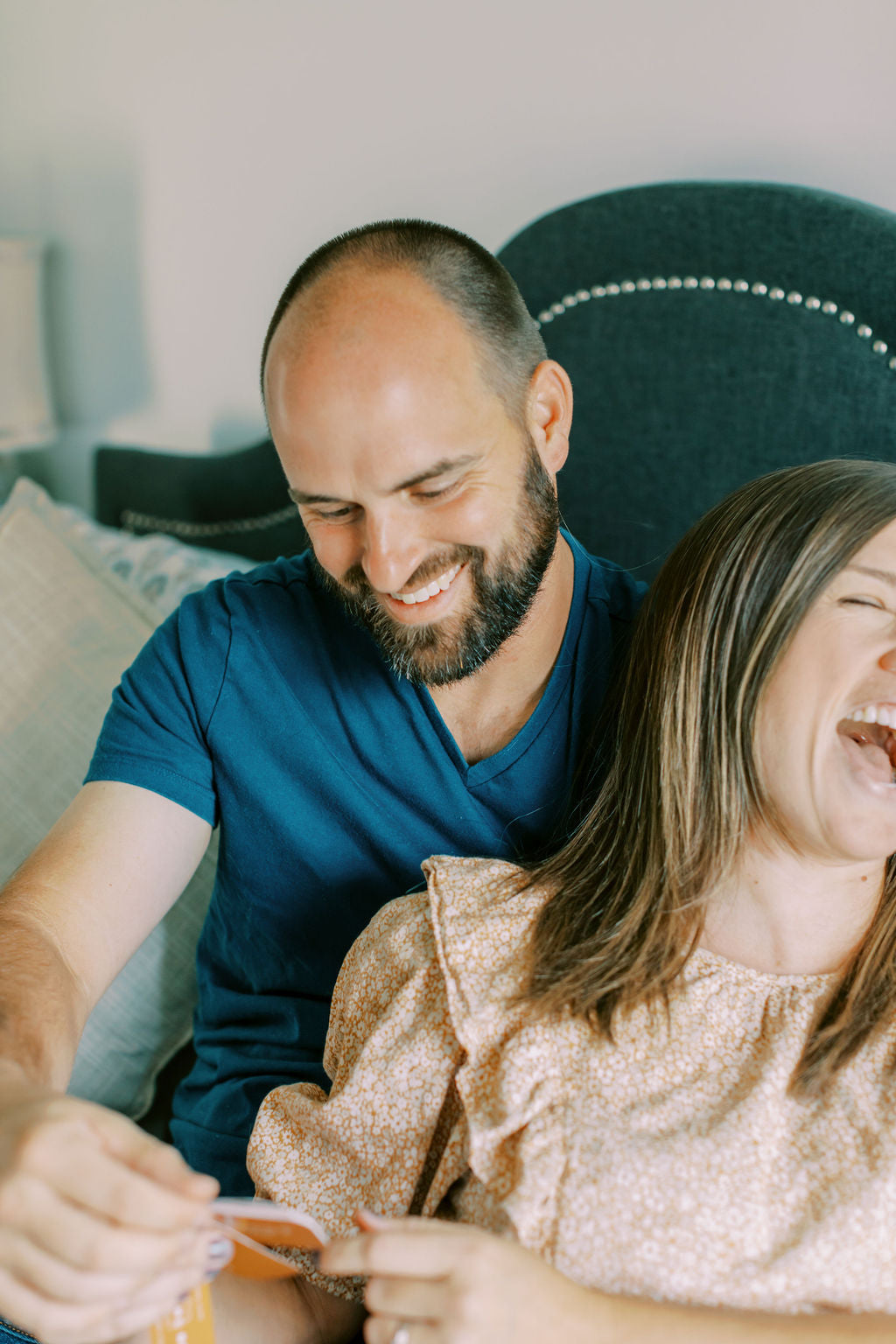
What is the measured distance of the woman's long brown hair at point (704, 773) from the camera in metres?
0.96

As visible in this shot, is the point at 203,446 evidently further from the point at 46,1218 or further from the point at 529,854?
the point at 46,1218

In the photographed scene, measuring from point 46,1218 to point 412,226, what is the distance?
0.93m

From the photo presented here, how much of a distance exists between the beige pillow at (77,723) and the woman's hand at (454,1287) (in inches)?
29.5

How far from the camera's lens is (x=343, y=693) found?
123cm

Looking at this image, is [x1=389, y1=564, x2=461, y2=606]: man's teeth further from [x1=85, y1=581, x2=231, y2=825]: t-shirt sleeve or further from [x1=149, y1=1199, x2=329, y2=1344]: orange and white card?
[x1=149, y1=1199, x2=329, y2=1344]: orange and white card

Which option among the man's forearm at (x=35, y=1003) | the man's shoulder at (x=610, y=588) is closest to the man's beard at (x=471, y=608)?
the man's shoulder at (x=610, y=588)

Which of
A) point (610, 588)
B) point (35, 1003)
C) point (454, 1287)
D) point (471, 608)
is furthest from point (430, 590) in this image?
point (454, 1287)

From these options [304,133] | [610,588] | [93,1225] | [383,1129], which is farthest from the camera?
[304,133]

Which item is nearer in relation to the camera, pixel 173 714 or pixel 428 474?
pixel 428 474

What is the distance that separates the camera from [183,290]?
227 centimetres

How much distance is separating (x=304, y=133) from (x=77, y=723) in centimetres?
111

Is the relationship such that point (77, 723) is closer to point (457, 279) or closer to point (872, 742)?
point (457, 279)

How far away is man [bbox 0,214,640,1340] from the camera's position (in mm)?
1062

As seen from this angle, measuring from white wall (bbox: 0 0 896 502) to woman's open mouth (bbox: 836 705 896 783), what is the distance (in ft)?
2.51
